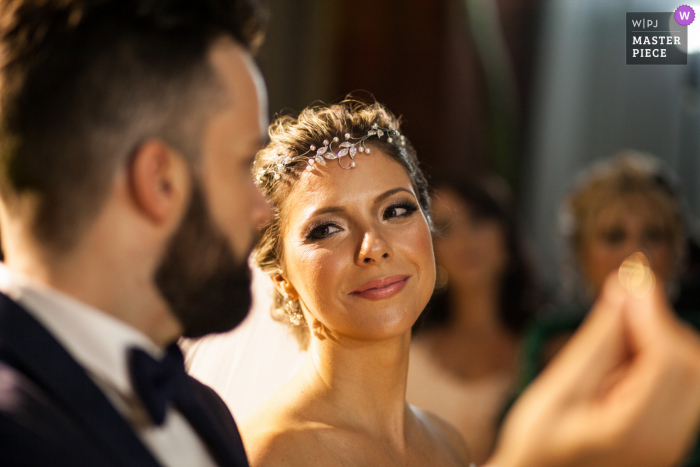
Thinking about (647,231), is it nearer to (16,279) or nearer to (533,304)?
(533,304)

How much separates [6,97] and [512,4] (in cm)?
405

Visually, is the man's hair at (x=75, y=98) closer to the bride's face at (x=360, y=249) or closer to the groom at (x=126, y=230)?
the groom at (x=126, y=230)

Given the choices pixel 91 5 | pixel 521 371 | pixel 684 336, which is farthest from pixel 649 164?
pixel 91 5

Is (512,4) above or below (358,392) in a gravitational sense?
above

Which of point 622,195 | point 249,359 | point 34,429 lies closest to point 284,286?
point 249,359

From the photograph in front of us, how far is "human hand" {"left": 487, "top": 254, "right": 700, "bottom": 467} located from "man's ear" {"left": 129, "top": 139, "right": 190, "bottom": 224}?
530mm

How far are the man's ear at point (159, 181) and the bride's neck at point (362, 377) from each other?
0.52 m

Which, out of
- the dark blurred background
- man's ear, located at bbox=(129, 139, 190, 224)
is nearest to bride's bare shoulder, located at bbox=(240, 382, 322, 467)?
man's ear, located at bbox=(129, 139, 190, 224)

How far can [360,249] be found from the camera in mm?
1181

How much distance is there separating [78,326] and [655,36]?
1.84m

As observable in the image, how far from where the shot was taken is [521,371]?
267cm

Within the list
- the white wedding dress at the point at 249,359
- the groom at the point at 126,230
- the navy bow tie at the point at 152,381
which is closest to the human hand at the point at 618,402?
the groom at the point at 126,230

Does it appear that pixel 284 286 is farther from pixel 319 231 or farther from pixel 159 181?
pixel 159 181

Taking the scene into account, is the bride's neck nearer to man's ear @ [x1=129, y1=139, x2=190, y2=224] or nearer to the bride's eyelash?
the bride's eyelash
